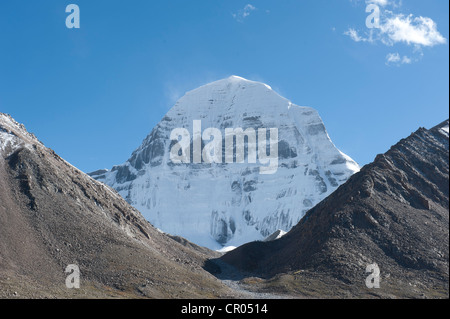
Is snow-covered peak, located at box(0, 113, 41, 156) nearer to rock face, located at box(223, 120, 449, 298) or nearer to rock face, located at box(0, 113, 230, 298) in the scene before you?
rock face, located at box(0, 113, 230, 298)

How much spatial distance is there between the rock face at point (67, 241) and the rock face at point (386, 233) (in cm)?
2192

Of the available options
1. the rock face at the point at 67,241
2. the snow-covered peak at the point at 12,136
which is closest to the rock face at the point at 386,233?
the rock face at the point at 67,241

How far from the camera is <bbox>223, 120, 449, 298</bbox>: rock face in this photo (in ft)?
324

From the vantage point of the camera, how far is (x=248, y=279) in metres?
117

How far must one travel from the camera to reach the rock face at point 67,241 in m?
86.6

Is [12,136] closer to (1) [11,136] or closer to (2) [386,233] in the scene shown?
(1) [11,136]

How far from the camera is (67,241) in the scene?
98.2 meters

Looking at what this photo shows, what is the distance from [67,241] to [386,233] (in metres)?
60.7

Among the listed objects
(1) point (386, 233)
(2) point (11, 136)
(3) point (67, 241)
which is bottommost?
(3) point (67, 241)

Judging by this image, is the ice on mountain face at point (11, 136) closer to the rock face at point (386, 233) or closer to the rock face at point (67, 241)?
the rock face at point (67, 241)

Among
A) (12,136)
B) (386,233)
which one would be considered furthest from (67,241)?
(386,233)

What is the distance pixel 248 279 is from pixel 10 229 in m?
48.9

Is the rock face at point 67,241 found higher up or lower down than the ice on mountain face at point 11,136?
lower down
